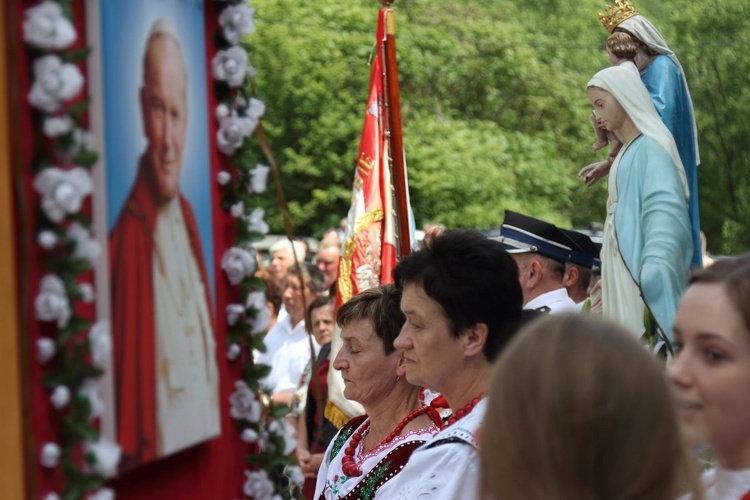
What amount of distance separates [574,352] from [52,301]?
81 cm

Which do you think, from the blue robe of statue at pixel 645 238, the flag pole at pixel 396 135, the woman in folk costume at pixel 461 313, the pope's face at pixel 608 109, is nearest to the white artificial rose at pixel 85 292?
the woman in folk costume at pixel 461 313

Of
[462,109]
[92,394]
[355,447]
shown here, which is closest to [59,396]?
[92,394]

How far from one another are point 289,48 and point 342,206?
13.2 feet

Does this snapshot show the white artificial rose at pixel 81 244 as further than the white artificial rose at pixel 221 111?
No

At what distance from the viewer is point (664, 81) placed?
4.73 m

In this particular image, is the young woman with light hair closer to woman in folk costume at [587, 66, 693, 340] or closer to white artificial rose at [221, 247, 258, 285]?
white artificial rose at [221, 247, 258, 285]

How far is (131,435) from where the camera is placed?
2104 mm

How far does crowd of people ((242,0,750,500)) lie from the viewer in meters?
1.82

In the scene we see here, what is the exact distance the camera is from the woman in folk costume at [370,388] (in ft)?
13.4

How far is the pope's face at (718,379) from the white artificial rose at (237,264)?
934mm

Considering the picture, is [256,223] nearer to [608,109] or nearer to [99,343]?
[99,343]

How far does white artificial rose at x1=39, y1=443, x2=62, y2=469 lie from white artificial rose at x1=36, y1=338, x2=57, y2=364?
13 centimetres

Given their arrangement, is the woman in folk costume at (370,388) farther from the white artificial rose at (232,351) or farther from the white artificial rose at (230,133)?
the white artificial rose at (230,133)

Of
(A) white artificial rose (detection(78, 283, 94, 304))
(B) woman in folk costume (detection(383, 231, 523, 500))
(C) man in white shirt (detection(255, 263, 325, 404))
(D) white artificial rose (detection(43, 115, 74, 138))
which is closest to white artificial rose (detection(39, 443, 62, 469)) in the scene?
(A) white artificial rose (detection(78, 283, 94, 304))
